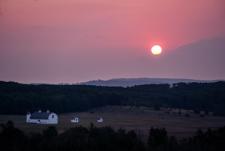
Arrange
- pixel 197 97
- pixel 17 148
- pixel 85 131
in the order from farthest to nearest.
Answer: pixel 197 97 < pixel 85 131 < pixel 17 148

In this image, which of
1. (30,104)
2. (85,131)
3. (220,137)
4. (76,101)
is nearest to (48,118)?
(30,104)

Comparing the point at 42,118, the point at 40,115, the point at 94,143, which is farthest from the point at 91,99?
the point at 94,143

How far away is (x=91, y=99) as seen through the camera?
11569 centimetres

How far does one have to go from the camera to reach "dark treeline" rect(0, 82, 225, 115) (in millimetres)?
103512

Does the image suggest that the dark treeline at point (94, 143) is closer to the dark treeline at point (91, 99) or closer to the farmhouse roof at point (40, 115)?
the farmhouse roof at point (40, 115)

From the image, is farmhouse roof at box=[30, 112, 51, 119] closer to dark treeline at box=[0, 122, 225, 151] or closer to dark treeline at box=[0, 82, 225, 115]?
dark treeline at box=[0, 82, 225, 115]

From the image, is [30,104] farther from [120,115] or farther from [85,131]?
[85,131]

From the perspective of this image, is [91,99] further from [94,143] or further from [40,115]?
[94,143]

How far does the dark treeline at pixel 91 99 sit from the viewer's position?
10351 cm

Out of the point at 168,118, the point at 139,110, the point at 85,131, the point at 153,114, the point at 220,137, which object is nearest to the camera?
the point at 220,137

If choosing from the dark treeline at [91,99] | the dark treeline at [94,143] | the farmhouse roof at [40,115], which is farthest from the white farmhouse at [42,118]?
the dark treeline at [94,143]

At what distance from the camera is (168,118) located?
96.5 metres

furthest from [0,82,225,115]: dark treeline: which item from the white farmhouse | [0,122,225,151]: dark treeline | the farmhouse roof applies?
[0,122,225,151]: dark treeline

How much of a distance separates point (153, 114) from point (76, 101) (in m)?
17.5
